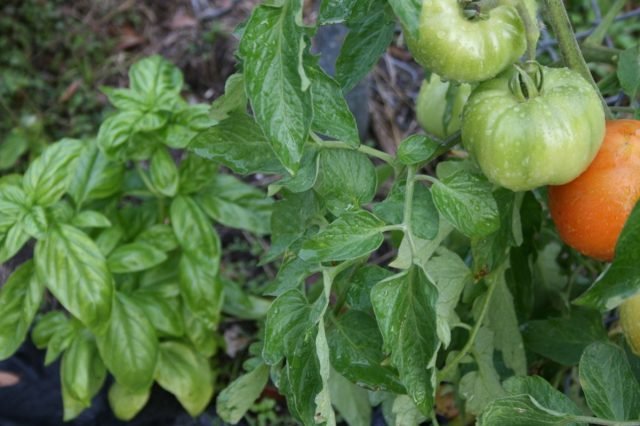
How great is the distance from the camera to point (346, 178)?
2.72 feet

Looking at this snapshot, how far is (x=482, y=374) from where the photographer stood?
3.23ft

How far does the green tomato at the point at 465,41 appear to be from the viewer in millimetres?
647

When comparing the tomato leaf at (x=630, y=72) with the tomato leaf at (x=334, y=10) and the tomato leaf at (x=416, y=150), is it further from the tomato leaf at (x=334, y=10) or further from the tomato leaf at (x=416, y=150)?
the tomato leaf at (x=334, y=10)

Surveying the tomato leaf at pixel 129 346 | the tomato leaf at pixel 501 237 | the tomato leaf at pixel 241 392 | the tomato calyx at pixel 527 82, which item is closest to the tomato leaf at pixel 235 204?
the tomato leaf at pixel 129 346

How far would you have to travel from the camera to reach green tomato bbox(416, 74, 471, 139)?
101 cm

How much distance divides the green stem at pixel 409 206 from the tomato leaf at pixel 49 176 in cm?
74

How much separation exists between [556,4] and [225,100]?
0.33 m

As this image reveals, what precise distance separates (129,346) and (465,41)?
893 mm

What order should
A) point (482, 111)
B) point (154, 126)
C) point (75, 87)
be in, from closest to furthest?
point (482, 111)
point (154, 126)
point (75, 87)

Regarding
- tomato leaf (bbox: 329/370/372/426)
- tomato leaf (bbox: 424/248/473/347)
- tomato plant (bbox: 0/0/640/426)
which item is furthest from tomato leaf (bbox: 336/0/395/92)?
tomato leaf (bbox: 329/370/372/426)

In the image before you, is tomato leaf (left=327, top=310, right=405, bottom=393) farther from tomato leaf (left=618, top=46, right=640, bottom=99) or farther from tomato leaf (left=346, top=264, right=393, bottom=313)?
tomato leaf (left=618, top=46, right=640, bottom=99)

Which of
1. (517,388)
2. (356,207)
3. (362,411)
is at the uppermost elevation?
(356,207)

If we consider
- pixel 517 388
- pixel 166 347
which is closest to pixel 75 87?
pixel 166 347

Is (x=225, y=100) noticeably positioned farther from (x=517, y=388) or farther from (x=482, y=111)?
(x=517, y=388)
